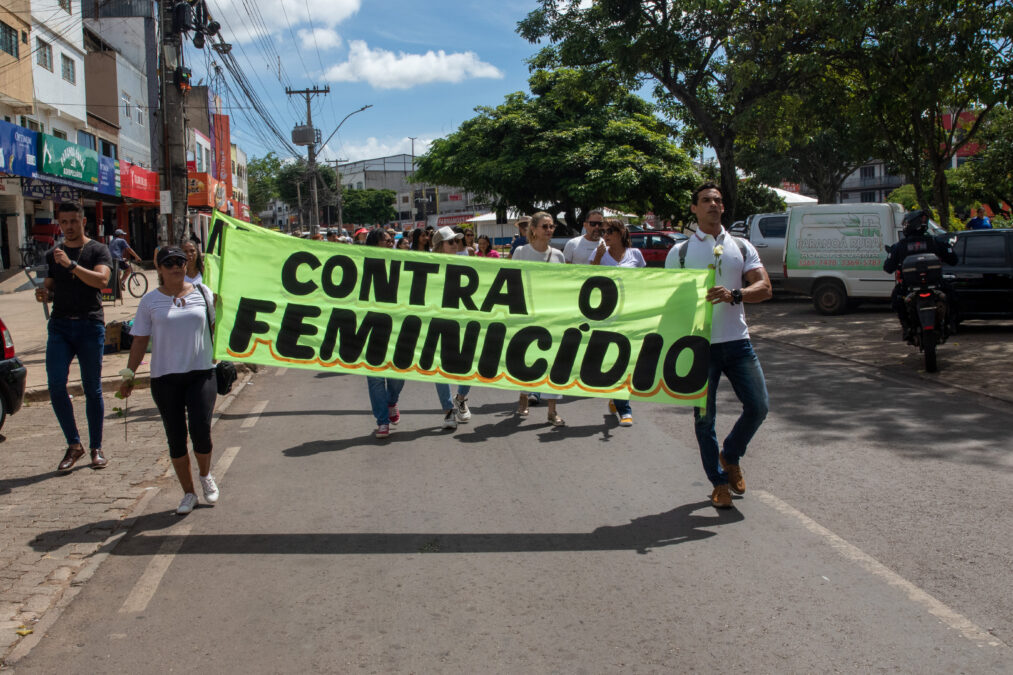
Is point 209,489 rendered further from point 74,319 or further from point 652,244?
point 652,244

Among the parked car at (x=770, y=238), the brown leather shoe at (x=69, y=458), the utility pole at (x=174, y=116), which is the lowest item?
the brown leather shoe at (x=69, y=458)

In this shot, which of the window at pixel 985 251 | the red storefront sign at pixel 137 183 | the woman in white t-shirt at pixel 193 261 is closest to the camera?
the woman in white t-shirt at pixel 193 261

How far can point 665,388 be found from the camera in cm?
561

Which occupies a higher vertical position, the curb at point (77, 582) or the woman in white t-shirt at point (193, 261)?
the woman in white t-shirt at point (193, 261)

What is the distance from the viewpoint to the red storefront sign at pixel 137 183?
34.8 m

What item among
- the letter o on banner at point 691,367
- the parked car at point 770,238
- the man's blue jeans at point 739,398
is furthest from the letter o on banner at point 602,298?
the parked car at point 770,238

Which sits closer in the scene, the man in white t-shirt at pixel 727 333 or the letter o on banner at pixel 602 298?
the man in white t-shirt at pixel 727 333

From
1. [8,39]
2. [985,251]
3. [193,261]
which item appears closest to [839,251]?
[985,251]

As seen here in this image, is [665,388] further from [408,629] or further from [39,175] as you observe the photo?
[39,175]

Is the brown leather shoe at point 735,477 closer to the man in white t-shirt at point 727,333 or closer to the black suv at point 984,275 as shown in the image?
the man in white t-shirt at point 727,333

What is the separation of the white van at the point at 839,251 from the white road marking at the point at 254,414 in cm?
1195

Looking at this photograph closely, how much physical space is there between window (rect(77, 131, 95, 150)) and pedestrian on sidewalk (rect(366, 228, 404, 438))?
3132cm

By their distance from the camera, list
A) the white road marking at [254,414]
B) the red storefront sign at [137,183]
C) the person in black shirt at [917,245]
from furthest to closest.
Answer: the red storefront sign at [137,183]
the person in black shirt at [917,245]
the white road marking at [254,414]

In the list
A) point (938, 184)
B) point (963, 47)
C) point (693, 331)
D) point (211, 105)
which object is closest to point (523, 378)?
point (693, 331)
